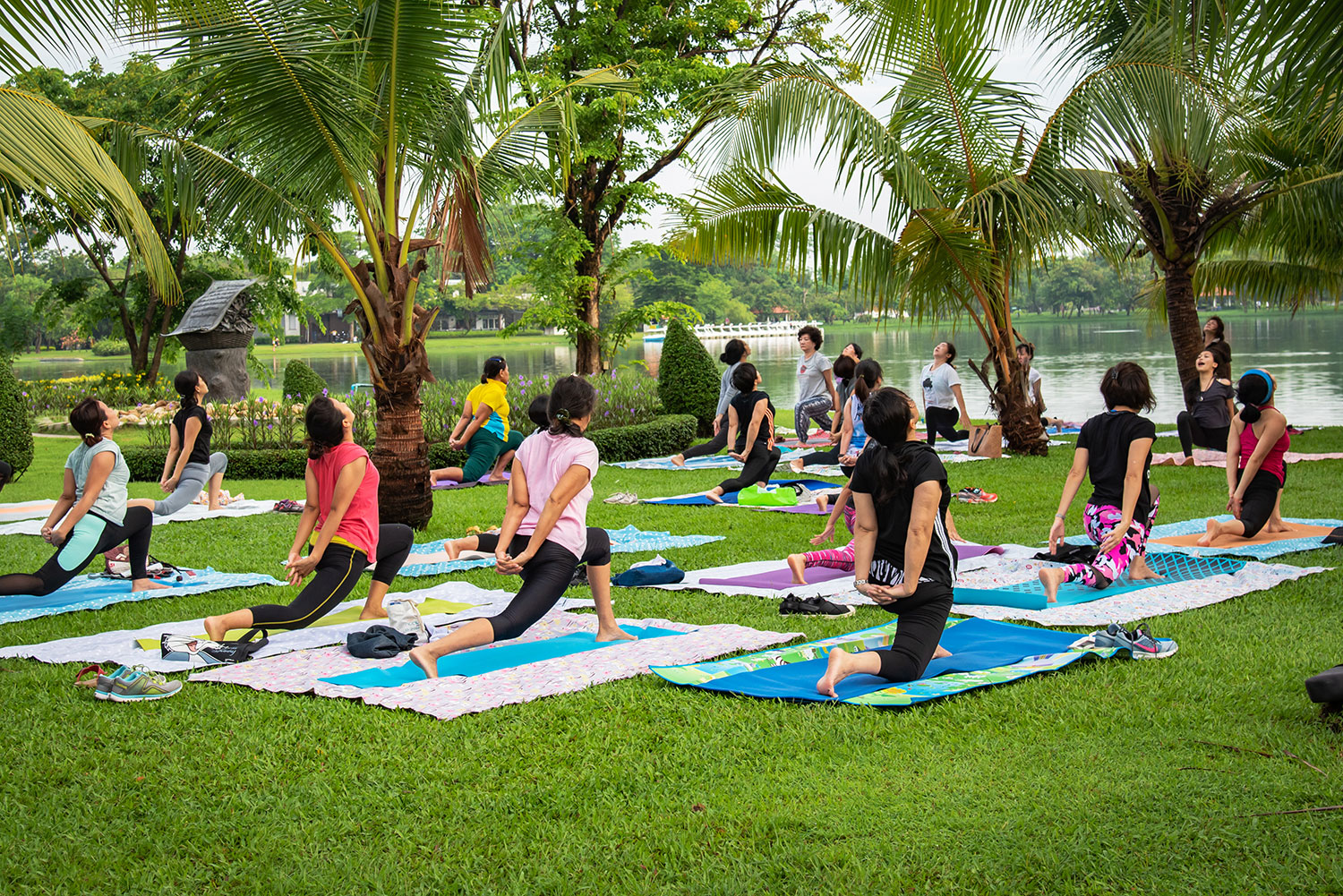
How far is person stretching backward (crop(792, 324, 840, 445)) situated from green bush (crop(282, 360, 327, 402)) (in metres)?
9.76

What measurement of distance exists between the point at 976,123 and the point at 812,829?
1198 cm

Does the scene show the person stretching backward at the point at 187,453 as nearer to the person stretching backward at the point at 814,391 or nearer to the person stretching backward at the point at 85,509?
the person stretching backward at the point at 85,509

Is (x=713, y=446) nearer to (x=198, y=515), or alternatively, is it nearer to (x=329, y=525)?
(x=198, y=515)

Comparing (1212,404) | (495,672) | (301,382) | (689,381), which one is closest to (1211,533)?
(1212,404)

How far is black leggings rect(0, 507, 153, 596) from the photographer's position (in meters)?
7.36

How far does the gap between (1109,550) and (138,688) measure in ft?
19.2

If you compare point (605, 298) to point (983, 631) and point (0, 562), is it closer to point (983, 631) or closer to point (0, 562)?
point (0, 562)

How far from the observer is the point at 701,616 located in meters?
7.06

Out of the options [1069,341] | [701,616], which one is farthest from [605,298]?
[1069,341]

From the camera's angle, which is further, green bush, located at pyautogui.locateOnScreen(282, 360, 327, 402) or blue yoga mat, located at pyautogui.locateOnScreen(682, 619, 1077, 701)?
green bush, located at pyautogui.locateOnScreen(282, 360, 327, 402)

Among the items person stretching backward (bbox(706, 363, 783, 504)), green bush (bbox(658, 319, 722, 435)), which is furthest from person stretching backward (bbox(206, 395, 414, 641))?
green bush (bbox(658, 319, 722, 435))

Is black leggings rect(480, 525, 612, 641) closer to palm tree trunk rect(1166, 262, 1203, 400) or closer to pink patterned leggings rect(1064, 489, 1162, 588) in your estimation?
pink patterned leggings rect(1064, 489, 1162, 588)

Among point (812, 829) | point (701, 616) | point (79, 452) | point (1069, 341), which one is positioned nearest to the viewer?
point (812, 829)

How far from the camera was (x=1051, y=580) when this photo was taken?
698 cm
